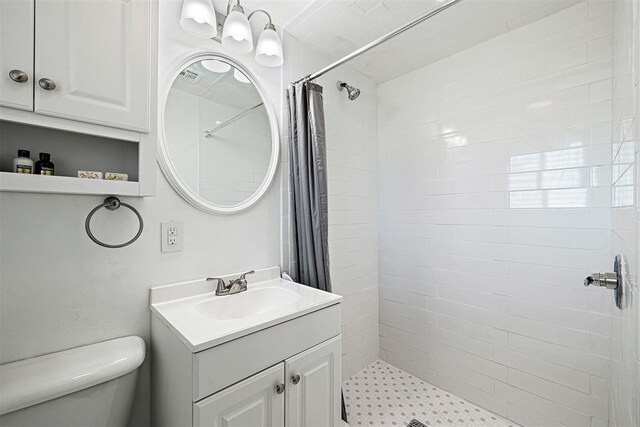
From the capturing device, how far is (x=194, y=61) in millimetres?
1335

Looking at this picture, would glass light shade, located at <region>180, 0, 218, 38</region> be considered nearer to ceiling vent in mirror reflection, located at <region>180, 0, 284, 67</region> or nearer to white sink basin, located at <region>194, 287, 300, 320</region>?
ceiling vent in mirror reflection, located at <region>180, 0, 284, 67</region>

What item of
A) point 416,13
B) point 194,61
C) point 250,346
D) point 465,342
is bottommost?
point 465,342

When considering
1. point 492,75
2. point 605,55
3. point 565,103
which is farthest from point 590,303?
point 492,75

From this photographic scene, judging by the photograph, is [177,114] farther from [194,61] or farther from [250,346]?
[250,346]

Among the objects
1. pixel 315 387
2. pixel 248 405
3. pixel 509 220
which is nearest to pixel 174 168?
pixel 248 405

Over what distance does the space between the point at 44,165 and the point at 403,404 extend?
2208mm

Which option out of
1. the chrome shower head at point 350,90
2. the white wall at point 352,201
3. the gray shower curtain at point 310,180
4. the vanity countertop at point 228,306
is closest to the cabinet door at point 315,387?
the vanity countertop at point 228,306

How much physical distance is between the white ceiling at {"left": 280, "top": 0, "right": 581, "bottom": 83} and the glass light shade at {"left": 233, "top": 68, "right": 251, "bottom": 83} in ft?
1.47

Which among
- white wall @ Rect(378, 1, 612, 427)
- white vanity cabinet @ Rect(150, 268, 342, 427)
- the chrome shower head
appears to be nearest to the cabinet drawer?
white vanity cabinet @ Rect(150, 268, 342, 427)

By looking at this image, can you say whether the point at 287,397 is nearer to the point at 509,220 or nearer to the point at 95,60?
the point at 95,60

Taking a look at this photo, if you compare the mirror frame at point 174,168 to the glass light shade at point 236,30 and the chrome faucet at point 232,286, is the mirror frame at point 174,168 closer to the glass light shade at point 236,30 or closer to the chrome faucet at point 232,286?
the glass light shade at point 236,30

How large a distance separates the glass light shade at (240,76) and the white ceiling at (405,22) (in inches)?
17.6

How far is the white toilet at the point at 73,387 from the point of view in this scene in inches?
30.7

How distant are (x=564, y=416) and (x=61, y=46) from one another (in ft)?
8.97
